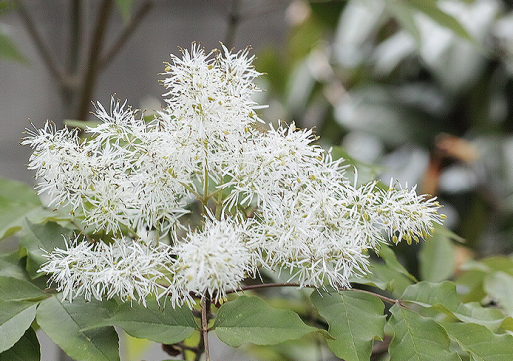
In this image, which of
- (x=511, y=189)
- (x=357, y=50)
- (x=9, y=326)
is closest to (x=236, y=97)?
(x=9, y=326)

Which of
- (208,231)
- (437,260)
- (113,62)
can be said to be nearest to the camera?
(208,231)

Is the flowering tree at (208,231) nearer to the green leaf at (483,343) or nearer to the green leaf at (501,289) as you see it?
the green leaf at (483,343)

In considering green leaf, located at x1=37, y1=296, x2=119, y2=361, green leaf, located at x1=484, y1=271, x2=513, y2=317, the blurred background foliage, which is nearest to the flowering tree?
green leaf, located at x1=37, y1=296, x2=119, y2=361

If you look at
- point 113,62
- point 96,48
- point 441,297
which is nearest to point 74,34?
point 96,48

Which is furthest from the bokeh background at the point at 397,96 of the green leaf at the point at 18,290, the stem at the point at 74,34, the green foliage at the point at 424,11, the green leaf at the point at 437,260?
the green leaf at the point at 18,290

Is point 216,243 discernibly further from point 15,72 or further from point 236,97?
point 15,72

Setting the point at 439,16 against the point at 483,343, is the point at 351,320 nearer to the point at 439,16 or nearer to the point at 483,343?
the point at 483,343
